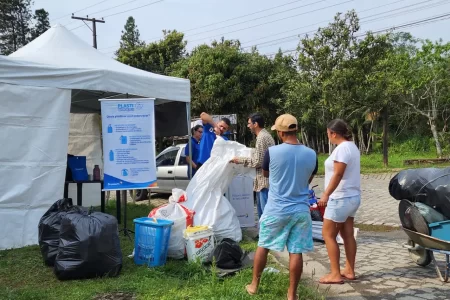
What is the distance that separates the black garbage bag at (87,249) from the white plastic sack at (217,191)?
1356 mm

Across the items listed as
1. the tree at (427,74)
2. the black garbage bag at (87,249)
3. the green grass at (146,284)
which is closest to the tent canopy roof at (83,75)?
the black garbage bag at (87,249)

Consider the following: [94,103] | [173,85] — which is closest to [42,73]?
[173,85]

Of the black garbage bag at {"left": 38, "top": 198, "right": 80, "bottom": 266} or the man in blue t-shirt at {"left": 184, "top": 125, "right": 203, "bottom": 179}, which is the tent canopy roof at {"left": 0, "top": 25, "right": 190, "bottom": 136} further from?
the black garbage bag at {"left": 38, "top": 198, "right": 80, "bottom": 266}

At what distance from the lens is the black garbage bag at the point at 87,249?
4.63 m

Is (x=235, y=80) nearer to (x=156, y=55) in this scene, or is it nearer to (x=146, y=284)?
(x=156, y=55)

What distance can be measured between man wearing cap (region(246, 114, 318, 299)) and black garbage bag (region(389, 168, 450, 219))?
1724mm

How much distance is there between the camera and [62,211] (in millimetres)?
5285

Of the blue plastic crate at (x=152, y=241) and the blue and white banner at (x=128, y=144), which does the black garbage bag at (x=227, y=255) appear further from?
the blue and white banner at (x=128, y=144)

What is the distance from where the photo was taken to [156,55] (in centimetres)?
2977

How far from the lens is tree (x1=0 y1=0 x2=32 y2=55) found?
39.2 meters

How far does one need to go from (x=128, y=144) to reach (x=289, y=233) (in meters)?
3.17

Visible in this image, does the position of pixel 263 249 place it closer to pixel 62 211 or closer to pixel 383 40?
pixel 62 211

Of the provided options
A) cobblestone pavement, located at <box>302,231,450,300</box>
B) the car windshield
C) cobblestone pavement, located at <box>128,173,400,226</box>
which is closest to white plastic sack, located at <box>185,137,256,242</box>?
cobblestone pavement, located at <box>302,231,450,300</box>

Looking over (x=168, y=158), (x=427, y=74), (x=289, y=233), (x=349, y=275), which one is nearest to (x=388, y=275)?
(x=349, y=275)
